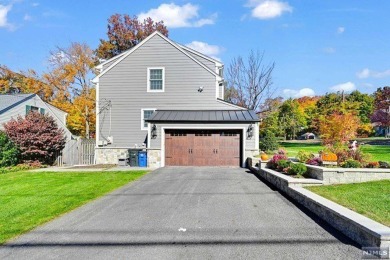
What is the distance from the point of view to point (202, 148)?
18.7m

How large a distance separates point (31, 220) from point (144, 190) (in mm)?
4271

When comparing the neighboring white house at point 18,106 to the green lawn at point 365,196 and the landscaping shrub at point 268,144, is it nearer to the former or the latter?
the landscaping shrub at point 268,144

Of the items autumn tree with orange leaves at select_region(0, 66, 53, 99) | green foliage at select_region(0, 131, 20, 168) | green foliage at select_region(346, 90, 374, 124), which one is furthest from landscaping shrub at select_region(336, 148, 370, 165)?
green foliage at select_region(346, 90, 374, 124)

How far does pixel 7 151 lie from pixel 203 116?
11680mm

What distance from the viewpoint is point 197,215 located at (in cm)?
722

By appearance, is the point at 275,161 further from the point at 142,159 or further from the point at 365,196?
the point at 142,159

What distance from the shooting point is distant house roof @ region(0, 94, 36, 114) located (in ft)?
70.7

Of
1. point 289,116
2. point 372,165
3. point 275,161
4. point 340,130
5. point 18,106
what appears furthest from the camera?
point 289,116

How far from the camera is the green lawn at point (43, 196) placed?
22.4 feet

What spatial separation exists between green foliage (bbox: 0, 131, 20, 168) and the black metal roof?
8.30 meters

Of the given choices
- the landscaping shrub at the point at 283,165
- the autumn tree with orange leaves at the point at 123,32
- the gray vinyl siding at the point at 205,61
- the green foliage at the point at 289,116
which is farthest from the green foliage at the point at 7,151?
the green foliage at the point at 289,116

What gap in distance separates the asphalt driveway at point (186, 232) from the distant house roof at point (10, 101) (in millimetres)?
16090

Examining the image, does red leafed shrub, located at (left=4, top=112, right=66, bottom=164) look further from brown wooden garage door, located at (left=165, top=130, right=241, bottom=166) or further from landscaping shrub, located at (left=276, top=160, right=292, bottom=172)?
landscaping shrub, located at (left=276, top=160, right=292, bottom=172)

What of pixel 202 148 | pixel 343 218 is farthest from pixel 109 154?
pixel 343 218
